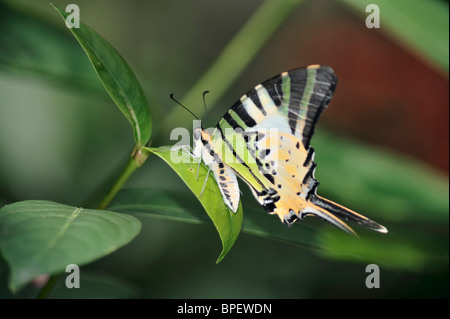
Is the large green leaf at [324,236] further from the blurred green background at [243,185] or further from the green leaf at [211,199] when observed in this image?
the green leaf at [211,199]

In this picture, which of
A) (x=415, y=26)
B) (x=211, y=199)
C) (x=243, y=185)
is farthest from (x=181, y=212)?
(x=415, y=26)

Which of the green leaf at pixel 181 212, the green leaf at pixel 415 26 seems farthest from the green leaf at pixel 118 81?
the green leaf at pixel 415 26

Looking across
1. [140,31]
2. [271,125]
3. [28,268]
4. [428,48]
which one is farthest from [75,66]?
[140,31]

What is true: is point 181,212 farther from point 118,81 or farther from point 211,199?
A: point 118,81

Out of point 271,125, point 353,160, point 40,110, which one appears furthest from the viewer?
point 40,110

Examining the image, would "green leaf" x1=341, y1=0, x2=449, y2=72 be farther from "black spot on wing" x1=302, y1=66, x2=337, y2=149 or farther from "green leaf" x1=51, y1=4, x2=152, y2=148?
"green leaf" x1=51, y1=4, x2=152, y2=148

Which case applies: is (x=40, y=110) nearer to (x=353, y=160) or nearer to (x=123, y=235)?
(x=353, y=160)

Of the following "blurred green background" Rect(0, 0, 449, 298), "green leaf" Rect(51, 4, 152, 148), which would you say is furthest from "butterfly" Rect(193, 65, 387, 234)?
"green leaf" Rect(51, 4, 152, 148)
